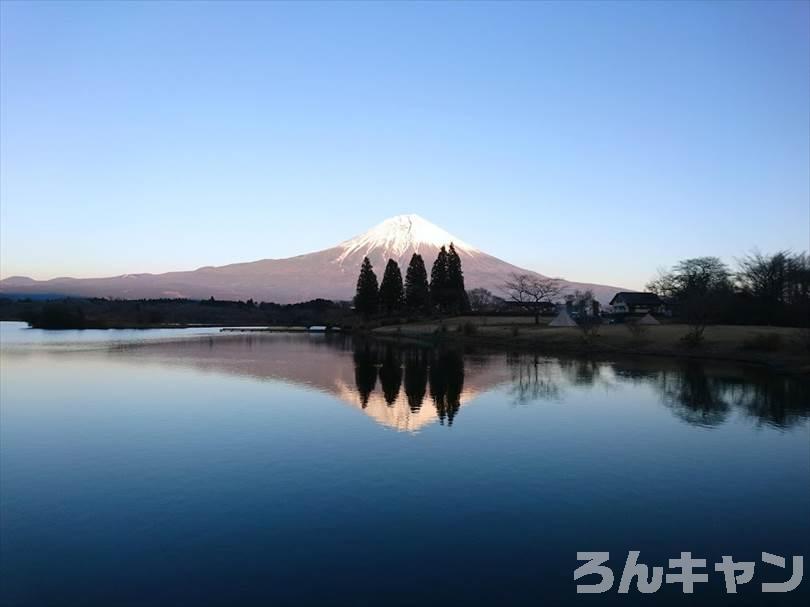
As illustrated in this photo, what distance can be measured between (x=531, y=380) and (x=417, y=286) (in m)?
53.2

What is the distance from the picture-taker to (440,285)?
3088 inches

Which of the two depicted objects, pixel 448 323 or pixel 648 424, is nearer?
pixel 648 424

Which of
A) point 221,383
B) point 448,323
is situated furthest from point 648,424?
point 448,323

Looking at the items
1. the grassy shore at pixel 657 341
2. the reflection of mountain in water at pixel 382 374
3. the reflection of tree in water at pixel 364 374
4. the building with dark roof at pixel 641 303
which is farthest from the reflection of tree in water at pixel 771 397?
the building with dark roof at pixel 641 303

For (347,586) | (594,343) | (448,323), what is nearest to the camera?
(347,586)

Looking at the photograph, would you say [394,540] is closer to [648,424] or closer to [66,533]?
[66,533]

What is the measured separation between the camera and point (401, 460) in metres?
12.7

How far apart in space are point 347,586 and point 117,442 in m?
9.38

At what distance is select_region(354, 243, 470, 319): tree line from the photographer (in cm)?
7850

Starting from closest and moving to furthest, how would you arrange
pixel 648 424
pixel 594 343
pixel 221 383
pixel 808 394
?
pixel 648 424
pixel 808 394
pixel 221 383
pixel 594 343

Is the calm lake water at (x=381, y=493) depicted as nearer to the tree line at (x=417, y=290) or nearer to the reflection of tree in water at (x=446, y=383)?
the reflection of tree in water at (x=446, y=383)

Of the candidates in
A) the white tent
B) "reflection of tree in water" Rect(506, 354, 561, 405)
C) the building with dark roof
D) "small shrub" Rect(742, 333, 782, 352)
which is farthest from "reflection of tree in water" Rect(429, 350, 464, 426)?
the building with dark roof

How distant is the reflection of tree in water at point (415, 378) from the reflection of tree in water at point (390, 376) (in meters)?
0.41

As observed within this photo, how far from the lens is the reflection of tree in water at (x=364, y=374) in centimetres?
2295
